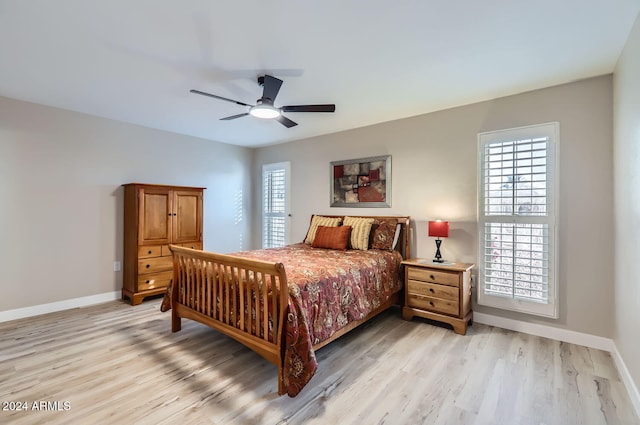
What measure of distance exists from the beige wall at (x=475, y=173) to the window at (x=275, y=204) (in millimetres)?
572

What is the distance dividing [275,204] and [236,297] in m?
3.24

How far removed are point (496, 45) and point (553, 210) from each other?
1713 millimetres

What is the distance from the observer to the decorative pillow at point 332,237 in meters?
3.90

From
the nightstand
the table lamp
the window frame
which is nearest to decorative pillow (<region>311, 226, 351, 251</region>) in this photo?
the nightstand

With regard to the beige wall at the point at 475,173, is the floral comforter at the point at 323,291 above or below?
below

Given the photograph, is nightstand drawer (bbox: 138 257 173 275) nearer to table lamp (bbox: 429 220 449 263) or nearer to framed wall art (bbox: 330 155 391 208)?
framed wall art (bbox: 330 155 391 208)

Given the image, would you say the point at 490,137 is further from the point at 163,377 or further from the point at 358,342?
the point at 163,377

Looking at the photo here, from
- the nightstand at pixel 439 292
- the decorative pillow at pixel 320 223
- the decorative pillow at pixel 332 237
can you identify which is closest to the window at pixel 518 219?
the nightstand at pixel 439 292

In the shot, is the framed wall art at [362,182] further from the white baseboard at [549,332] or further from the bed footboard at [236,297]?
the bed footboard at [236,297]

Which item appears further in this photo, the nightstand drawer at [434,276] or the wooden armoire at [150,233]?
the wooden armoire at [150,233]

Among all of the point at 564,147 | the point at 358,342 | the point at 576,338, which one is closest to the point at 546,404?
the point at 576,338

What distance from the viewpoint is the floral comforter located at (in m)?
2.02

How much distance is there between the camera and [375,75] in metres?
2.76

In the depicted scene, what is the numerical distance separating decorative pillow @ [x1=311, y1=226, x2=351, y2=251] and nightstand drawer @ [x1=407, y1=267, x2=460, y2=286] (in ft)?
2.98
